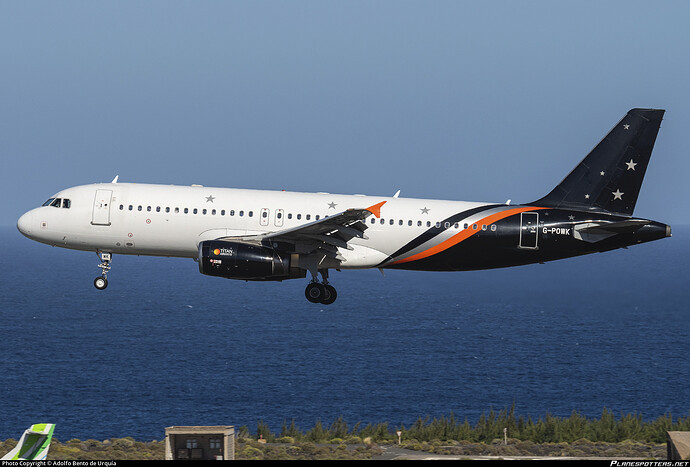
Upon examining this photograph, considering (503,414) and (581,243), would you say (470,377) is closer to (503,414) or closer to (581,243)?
(503,414)

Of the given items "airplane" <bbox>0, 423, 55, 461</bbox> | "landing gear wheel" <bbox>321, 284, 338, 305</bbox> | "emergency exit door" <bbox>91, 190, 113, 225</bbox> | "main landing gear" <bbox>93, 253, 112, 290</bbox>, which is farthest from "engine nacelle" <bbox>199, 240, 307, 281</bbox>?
"airplane" <bbox>0, 423, 55, 461</bbox>

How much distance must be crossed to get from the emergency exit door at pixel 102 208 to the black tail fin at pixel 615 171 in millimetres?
20273

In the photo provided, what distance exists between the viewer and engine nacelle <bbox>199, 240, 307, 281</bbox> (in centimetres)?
4300

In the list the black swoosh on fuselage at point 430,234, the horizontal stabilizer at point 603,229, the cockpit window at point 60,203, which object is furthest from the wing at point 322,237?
the horizontal stabilizer at point 603,229

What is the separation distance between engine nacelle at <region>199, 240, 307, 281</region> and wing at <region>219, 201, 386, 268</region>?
526 millimetres

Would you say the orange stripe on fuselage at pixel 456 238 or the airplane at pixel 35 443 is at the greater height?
the orange stripe on fuselage at pixel 456 238

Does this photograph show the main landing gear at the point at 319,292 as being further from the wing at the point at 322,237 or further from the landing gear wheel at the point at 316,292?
the wing at the point at 322,237

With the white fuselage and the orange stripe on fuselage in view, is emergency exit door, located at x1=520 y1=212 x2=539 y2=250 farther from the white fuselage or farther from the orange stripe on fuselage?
the white fuselage

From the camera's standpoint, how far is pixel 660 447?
7462cm

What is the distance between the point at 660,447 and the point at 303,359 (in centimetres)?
8512

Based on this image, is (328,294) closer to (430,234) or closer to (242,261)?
(242,261)

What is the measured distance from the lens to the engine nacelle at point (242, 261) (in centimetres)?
4300

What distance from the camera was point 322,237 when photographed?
4384 cm

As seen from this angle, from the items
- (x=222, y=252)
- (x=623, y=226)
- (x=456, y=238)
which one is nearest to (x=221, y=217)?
(x=222, y=252)
